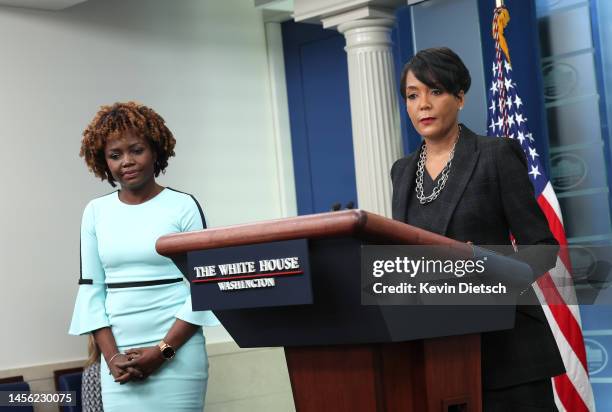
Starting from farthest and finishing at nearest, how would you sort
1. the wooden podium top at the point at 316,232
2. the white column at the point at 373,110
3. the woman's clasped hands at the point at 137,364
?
the white column at the point at 373,110, the woman's clasped hands at the point at 137,364, the wooden podium top at the point at 316,232

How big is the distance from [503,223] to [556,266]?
2249 mm

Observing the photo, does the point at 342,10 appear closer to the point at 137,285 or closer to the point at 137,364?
the point at 137,285

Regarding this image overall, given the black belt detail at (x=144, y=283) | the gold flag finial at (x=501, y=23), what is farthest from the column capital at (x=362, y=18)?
the black belt detail at (x=144, y=283)

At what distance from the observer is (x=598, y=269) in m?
4.18

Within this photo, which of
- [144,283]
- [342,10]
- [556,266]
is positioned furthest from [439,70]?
[342,10]

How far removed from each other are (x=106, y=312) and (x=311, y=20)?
3.02 meters

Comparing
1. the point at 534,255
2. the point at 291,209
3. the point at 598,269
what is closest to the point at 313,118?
the point at 291,209

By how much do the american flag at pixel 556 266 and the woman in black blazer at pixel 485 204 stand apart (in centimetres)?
203

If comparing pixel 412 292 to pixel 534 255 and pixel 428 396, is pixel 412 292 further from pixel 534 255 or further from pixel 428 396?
pixel 534 255

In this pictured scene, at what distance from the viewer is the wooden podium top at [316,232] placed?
1275 mm

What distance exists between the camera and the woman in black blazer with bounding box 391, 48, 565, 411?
5.50 ft

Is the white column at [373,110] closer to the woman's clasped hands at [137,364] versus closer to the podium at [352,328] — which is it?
the woman's clasped hands at [137,364]

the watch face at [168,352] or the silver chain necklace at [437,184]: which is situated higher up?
the silver chain necklace at [437,184]

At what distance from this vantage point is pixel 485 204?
1.74 m
